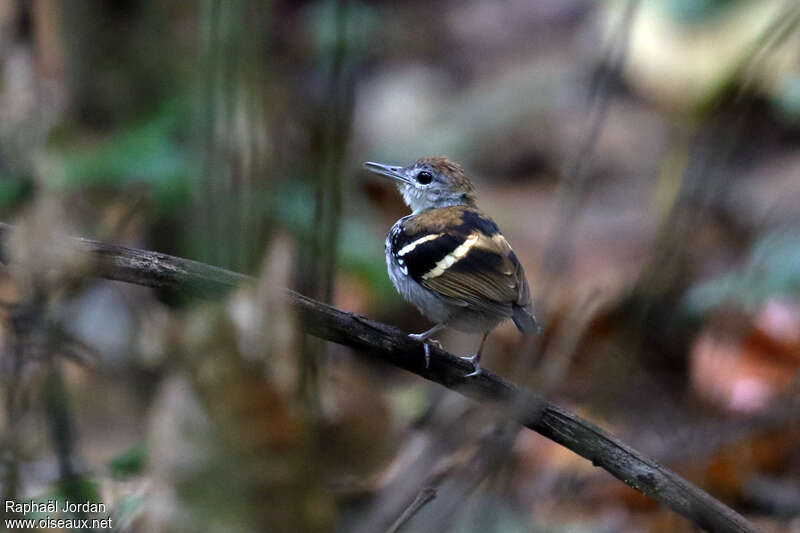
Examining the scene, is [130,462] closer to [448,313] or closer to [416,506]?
[448,313]

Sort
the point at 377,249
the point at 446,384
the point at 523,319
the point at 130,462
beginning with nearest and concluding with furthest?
the point at 446,384 < the point at 523,319 < the point at 130,462 < the point at 377,249

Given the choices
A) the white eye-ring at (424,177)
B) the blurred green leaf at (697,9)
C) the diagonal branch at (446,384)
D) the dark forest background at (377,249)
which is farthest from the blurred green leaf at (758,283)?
the blurred green leaf at (697,9)

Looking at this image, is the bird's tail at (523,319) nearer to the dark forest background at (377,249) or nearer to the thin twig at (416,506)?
the dark forest background at (377,249)

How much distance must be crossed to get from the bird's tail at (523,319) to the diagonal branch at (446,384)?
521 millimetres

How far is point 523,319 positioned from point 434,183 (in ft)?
4.52

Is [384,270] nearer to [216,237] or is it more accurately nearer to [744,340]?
[744,340]

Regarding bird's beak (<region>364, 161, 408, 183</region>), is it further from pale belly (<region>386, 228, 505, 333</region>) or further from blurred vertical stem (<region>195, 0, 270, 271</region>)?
blurred vertical stem (<region>195, 0, 270, 271</region>)

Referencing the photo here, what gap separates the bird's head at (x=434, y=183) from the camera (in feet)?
14.8

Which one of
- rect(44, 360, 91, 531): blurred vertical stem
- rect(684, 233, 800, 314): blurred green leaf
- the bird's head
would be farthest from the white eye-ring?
rect(44, 360, 91, 531): blurred vertical stem

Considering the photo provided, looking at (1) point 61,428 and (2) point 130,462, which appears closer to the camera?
(1) point 61,428

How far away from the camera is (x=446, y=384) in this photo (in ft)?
8.65

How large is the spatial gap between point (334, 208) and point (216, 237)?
0.87ft

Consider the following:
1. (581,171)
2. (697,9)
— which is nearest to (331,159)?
(581,171)

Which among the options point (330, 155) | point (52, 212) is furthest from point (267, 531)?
point (52, 212)
